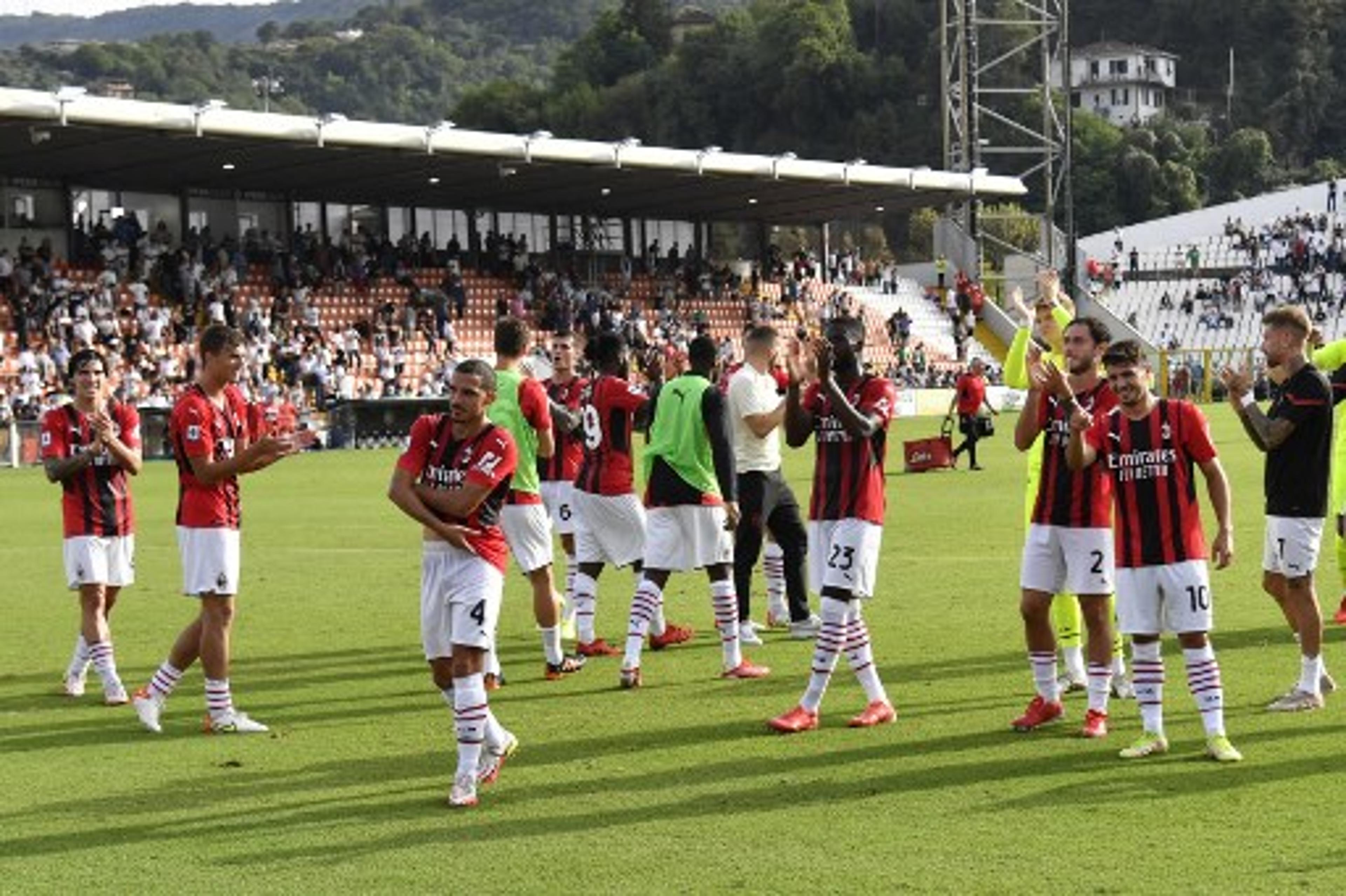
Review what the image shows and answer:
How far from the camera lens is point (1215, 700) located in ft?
33.4

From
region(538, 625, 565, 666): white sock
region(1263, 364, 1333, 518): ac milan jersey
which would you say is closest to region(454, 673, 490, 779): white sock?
region(538, 625, 565, 666): white sock

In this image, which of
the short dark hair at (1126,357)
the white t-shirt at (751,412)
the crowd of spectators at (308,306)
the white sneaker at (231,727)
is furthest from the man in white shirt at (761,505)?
the crowd of spectators at (308,306)

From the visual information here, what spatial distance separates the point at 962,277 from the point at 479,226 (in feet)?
55.2

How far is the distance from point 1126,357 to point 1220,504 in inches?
33.3

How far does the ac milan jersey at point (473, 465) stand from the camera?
9.84 meters

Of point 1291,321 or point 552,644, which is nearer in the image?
point 1291,321

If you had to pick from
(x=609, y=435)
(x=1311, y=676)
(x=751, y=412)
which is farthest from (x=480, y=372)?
(x=1311, y=676)

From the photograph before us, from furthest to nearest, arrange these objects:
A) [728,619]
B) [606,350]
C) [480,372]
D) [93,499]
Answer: [606,350]
[728,619]
[93,499]
[480,372]

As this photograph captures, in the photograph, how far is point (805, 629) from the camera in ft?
50.5

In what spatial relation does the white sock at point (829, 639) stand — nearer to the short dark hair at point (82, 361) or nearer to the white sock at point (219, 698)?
the white sock at point (219, 698)

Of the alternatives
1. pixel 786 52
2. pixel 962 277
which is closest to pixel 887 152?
pixel 786 52

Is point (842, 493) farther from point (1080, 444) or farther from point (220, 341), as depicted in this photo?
point (220, 341)

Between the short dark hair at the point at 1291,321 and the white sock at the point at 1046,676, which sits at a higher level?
the short dark hair at the point at 1291,321

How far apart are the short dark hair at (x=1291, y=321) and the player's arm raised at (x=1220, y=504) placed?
4.52ft
